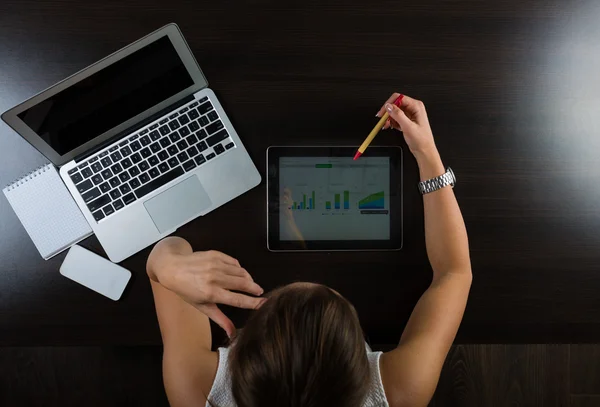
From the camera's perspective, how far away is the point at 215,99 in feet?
3.11

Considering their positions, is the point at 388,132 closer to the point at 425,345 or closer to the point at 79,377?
the point at 425,345

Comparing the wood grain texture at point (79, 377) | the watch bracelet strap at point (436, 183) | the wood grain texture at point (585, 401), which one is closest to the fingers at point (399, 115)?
the watch bracelet strap at point (436, 183)

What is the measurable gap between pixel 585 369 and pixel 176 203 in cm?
117

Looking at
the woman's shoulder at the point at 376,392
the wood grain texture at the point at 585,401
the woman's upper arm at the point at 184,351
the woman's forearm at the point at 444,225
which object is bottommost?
the wood grain texture at the point at 585,401

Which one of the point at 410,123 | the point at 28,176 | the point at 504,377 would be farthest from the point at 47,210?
the point at 504,377

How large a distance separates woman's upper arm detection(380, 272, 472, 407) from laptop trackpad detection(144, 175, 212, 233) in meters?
0.45

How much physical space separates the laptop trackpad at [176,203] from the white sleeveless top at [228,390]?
278 millimetres

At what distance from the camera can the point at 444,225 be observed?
3.04 ft

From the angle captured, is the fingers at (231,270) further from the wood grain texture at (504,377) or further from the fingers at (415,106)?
the wood grain texture at (504,377)

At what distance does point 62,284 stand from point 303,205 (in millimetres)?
495

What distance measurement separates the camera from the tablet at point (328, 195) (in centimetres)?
95

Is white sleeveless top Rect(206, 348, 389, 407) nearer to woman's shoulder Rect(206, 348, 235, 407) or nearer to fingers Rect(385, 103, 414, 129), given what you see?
woman's shoulder Rect(206, 348, 235, 407)

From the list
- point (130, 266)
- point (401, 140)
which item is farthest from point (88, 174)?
point (401, 140)

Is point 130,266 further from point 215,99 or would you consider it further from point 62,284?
point 215,99
